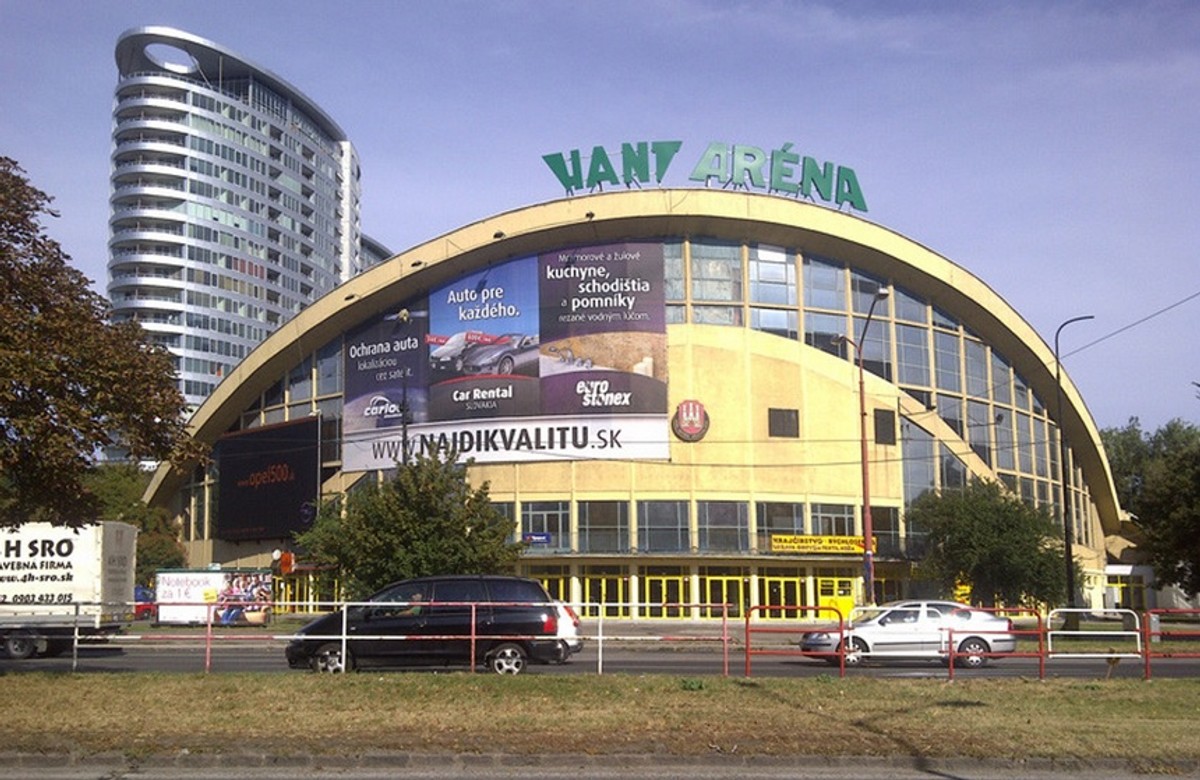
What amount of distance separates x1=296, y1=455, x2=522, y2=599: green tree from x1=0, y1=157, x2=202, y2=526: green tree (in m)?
20.4

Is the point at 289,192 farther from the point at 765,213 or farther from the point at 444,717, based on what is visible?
the point at 444,717

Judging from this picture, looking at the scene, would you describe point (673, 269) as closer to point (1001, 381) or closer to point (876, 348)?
point (876, 348)

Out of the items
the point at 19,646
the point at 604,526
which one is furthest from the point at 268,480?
the point at 19,646

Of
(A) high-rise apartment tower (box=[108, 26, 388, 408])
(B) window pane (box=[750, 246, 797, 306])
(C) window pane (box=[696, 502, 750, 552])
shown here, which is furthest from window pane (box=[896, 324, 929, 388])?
(A) high-rise apartment tower (box=[108, 26, 388, 408])

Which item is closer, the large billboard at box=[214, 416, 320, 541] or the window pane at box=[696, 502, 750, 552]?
the window pane at box=[696, 502, 750, 552]

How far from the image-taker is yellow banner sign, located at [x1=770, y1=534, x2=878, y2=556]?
56.3 meters

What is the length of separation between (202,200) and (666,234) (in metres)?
86.0

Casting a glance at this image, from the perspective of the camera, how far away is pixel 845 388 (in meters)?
58.9

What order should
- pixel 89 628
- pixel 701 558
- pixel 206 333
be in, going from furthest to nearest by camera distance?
1. pixel 206 333
2. pixel 701 558
3. pixel 89 628

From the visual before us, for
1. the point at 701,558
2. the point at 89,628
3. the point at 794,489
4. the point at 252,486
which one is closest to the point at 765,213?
the point at 794,489

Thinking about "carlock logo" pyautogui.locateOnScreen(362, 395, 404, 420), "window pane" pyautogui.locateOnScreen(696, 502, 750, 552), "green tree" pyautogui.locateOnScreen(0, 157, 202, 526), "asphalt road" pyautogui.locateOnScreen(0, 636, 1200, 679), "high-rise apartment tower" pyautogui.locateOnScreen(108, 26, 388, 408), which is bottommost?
"asphalt road" pyautogui.locateOnScreen(0, 636, 1200, 679)

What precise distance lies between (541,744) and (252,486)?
56.2m

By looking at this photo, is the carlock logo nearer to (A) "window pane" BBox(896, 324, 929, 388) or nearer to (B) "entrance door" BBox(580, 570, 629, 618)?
(B) "entrance door" BBox(580, 570, 629, 618)

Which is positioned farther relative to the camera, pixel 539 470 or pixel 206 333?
pixel 206 333
